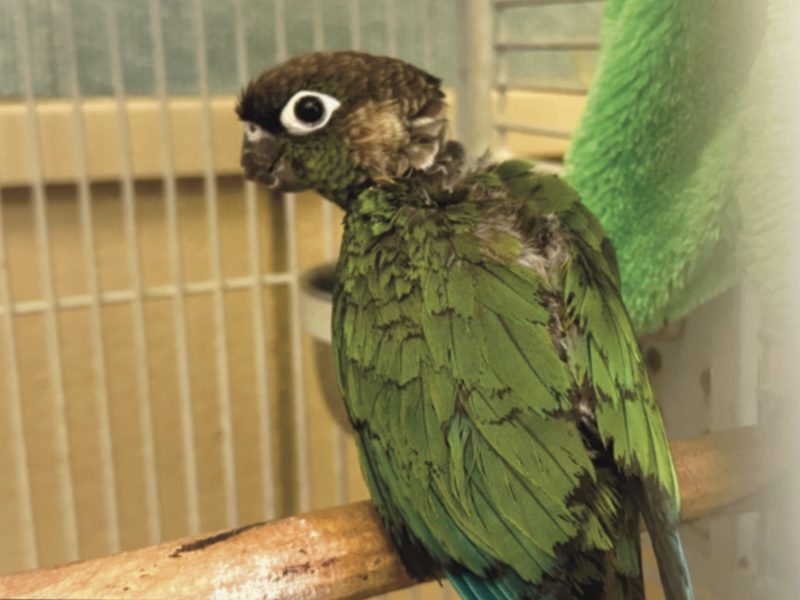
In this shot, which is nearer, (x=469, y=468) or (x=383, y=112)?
(x=469, y=468)

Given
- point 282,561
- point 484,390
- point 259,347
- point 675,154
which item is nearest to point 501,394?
point 484,390

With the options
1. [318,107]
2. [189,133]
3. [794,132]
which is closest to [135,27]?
[189,133]

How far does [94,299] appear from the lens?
60cm

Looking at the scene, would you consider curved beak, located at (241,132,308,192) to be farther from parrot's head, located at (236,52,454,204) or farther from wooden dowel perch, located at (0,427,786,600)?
wooden dowel perch, located at (0,427,786,600)

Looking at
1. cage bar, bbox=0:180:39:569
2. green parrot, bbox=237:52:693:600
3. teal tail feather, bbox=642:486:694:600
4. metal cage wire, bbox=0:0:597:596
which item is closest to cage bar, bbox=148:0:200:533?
metal cage wire, bbox=0:0:597:596

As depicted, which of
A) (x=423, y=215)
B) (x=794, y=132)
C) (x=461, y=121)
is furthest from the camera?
(x=461, y=121)

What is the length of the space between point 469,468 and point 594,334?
8cm

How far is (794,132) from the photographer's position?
286mm

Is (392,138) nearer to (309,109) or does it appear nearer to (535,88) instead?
(309,109)

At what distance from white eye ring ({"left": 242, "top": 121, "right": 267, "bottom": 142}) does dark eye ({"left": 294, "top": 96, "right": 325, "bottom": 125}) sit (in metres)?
0.03

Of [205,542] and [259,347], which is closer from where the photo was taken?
[205,542]

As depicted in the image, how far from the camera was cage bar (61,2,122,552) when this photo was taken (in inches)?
22.4

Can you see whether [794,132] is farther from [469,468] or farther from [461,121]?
[461,121]

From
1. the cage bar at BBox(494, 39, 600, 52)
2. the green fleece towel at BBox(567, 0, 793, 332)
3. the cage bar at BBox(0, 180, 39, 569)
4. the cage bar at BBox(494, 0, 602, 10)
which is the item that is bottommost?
the cage bar at BBox(0, 180, 39, 569)
